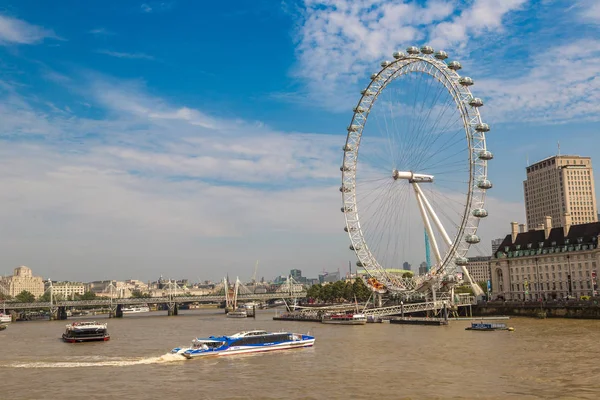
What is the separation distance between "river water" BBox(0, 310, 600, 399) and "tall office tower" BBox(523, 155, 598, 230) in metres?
128

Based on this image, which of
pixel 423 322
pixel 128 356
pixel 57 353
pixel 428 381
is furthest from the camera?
pixel 423 322

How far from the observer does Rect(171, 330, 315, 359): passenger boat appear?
163 ft

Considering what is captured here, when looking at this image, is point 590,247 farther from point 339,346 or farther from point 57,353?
point 57,353

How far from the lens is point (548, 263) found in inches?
3762

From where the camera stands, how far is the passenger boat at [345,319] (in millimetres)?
86000

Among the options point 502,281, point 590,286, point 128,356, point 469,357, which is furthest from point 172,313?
point 469,357

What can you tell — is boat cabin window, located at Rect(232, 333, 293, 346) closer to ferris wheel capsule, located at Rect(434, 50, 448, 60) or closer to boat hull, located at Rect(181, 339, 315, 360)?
boat hull, located at Rect(181, 339, 315, 360)

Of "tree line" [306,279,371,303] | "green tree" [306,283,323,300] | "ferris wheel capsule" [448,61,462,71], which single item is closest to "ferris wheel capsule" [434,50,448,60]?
"ferris wheel capsule" [448,61,462,71]

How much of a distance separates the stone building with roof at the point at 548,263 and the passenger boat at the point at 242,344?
48.6 meters

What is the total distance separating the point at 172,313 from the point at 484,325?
117479mm

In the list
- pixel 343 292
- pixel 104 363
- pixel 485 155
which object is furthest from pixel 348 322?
pixel 343 292

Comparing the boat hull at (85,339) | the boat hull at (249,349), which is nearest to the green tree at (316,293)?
the boat hull at (85,339)

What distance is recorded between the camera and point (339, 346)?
182 feet

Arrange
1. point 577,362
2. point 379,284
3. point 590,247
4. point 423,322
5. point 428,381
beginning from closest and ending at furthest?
point 428,381 < point 577,362 < point 423,322 < point 590,247 < point 379,284
